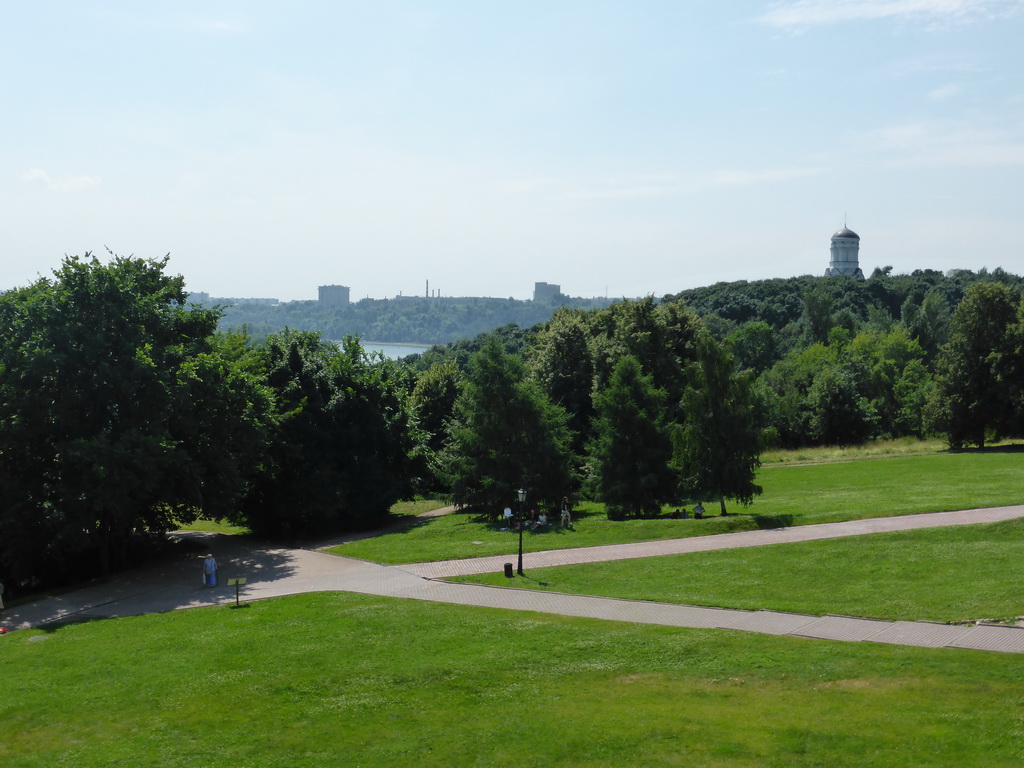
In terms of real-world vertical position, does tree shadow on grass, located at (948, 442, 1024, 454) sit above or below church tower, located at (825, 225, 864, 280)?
below

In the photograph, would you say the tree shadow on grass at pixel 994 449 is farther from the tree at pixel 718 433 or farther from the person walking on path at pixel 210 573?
the person walking on path at pixel 210 573

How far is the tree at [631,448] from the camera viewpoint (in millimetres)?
35625

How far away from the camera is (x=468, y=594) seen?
79.4ft

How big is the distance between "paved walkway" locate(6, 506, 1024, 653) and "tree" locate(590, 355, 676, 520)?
6.01m

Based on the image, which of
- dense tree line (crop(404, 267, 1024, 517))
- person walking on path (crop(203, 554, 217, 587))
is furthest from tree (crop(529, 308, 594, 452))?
person walking on path (crop(203, 554, 217, 587))

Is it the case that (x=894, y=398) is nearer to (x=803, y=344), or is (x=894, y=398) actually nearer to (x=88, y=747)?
(x=803, y=344)

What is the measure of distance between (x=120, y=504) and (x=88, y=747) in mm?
14243

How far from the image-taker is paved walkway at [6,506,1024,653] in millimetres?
18219

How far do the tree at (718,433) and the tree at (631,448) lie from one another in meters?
2.13

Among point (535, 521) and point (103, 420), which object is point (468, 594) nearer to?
point (535, 521)

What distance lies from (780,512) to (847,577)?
36.2 ft

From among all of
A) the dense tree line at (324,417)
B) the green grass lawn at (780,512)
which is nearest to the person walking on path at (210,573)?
the dense tree line at (324,417)

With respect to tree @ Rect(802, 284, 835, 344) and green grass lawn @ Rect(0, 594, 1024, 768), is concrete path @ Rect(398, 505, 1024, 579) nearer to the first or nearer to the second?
green grass lawn @ Rect(0, 594, 1024, 768)

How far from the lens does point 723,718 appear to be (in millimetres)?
13883
